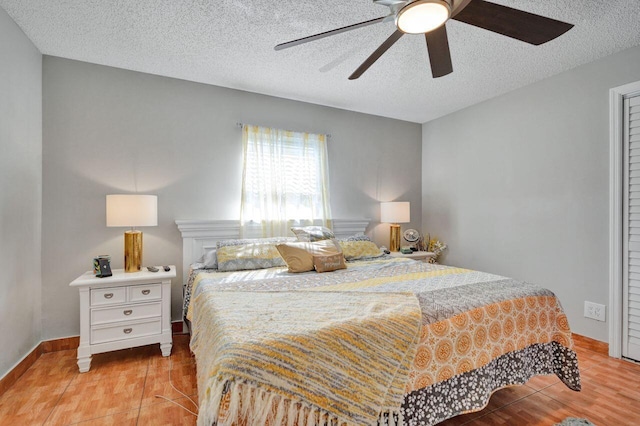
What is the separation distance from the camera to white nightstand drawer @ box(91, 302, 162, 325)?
231 centimetres

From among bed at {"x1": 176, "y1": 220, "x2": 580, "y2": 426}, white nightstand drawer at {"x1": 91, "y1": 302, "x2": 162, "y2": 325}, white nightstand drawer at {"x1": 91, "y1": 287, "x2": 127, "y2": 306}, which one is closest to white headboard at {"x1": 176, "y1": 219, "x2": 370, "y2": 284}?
white nightstand drawer at {"x1": 91, "y1": 302, "x2": 162, "y2": 325}

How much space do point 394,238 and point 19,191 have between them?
3.57m

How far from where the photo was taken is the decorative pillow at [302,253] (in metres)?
2.51

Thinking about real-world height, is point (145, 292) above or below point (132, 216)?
below

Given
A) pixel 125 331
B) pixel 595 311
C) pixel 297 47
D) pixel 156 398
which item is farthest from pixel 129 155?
pixel 595 311

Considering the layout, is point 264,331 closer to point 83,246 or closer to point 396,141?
point 83,246

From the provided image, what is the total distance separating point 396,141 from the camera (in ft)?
14.2

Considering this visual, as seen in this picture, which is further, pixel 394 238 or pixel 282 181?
pixel 394 238

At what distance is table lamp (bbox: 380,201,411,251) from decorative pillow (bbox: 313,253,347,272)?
146 cm

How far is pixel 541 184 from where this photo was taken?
3.07 metres

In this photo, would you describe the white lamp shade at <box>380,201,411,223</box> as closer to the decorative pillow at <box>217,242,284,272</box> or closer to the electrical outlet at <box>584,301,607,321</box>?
the decorative pillow at <box>217,242,284,272</box>

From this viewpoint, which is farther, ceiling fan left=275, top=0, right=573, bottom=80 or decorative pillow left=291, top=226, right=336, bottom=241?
decorative pillow left=291, top=226, right=336, bottom=241

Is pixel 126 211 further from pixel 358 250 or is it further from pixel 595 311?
pixel 595 311

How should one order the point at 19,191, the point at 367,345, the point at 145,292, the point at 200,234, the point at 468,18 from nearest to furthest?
the point at 367,345
the point at 468,18
the point at 19,191
the point at 145,292
the point at 200,234
